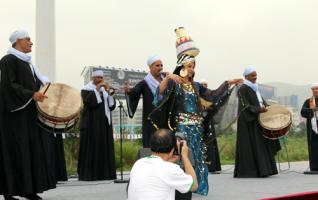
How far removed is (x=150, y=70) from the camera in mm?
6656

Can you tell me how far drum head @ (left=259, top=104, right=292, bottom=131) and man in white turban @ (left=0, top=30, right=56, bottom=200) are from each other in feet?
13.3

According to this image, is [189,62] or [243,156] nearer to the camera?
[189,62]

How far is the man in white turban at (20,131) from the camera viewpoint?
5426 mm

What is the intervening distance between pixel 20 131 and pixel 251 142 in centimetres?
436

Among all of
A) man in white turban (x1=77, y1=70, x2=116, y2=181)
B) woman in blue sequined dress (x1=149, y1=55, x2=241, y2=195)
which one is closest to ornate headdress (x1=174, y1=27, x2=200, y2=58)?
woman in blue sequined dress (x1=149, y1=55, x2=241, y2=195)

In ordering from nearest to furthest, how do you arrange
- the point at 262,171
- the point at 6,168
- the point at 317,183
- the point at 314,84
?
the point at 6,168 < the point at 317,183 < the point at 262,171 < the point at 314,84

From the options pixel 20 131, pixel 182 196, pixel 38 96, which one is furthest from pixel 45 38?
pixel 182 196

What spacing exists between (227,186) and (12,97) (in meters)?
3.17

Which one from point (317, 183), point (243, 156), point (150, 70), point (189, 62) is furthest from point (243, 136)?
point (189, 62)

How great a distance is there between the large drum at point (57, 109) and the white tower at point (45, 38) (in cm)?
760

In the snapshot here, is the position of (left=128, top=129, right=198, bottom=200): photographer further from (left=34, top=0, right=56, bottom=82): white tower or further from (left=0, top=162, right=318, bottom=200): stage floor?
(left=34, top=0, right=56, bottom=82): white tower

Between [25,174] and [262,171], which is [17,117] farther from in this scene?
[262,171]

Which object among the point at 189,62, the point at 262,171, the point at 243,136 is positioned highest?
the point at 189,62

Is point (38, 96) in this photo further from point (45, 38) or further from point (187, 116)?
point (45, 38)
